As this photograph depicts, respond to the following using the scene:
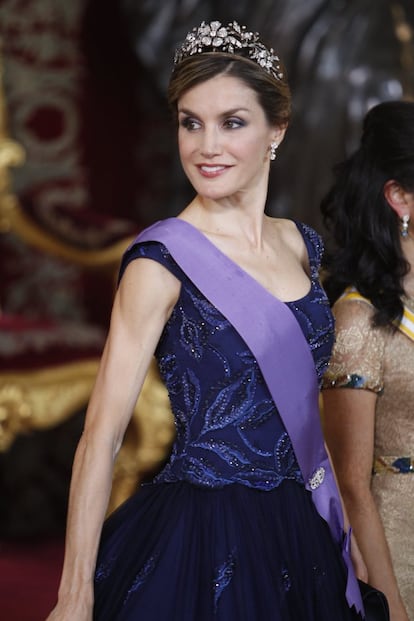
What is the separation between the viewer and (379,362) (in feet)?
6.45

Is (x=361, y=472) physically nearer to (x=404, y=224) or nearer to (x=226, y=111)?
(x=404, y=224)

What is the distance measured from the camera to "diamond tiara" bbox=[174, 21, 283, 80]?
5.58ft

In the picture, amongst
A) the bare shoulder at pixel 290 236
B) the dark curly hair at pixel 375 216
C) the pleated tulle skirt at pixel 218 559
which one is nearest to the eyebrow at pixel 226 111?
the bare shoulder at pixel 290 236

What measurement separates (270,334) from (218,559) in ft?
1.02

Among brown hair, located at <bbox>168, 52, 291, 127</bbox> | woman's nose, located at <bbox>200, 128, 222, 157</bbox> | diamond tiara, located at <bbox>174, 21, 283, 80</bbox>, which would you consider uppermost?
diamond tiara, located at <bbox>174, 21, 283, 80</bbox>

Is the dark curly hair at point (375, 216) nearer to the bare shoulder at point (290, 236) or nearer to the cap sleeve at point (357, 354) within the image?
the cap sleeve at point (357, 354)

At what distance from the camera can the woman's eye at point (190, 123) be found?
1688mm

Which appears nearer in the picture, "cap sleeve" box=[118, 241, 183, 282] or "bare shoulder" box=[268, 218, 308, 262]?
"cap sleeve" box=[118, 241, 183, 282]

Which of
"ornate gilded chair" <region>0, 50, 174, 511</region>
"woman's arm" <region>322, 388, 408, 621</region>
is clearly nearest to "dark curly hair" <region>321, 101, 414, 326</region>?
"woman's arm" <region>322, 388, 408, 621</region>

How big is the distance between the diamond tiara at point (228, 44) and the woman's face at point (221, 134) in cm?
5

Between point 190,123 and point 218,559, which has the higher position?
point 190,123

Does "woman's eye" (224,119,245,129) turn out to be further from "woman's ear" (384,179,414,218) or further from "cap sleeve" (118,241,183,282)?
"woman's ear" (384,179,414,218)

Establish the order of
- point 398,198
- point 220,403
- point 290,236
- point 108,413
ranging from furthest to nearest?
1. point 398,198
2. point 290,236
3. point 220,403
4. point 108,413

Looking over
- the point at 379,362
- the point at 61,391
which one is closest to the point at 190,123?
the point at 379,362
